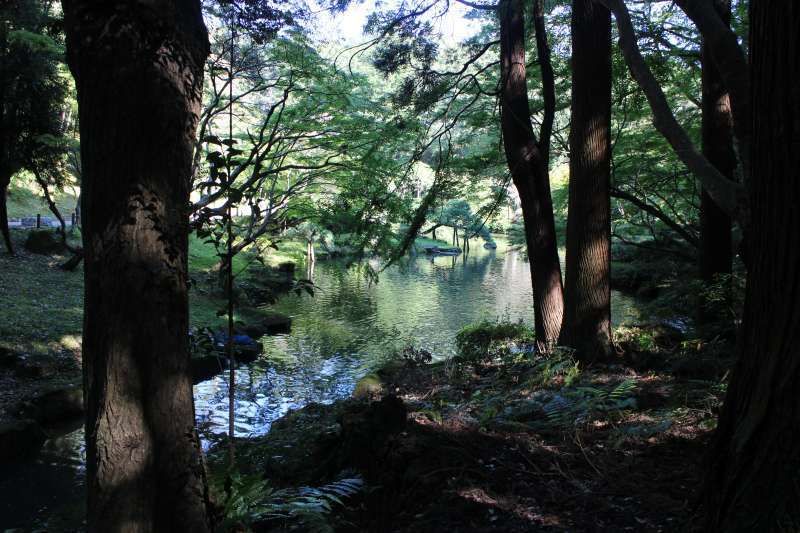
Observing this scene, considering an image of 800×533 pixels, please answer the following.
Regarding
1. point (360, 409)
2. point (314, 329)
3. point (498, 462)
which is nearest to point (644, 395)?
point (498, 462)

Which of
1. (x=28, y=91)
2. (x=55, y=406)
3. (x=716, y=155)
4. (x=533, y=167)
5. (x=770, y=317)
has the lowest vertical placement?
(x=55, y=406)

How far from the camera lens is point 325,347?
14039 millimetres

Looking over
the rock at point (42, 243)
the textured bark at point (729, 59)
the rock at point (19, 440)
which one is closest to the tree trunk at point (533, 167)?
the textured bark at point (729, 59)

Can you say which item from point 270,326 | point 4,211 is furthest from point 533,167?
point 4,211

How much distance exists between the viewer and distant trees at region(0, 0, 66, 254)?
13.6m

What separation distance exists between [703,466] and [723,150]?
736cm

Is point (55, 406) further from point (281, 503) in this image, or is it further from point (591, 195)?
point (591, 195)

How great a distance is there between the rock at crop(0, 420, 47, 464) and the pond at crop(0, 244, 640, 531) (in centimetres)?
18

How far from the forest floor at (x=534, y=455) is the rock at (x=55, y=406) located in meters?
3.86

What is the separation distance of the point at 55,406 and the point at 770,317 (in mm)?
9304

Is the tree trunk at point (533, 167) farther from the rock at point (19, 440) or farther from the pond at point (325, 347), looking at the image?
the rock at point (19, 440)

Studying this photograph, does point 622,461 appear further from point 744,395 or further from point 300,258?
point 300,258

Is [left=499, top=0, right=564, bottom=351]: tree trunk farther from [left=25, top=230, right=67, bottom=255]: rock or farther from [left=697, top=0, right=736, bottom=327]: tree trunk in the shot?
[left=25, top=230, right=67, bottom=255]: rock

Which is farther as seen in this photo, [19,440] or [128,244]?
[19,440]
